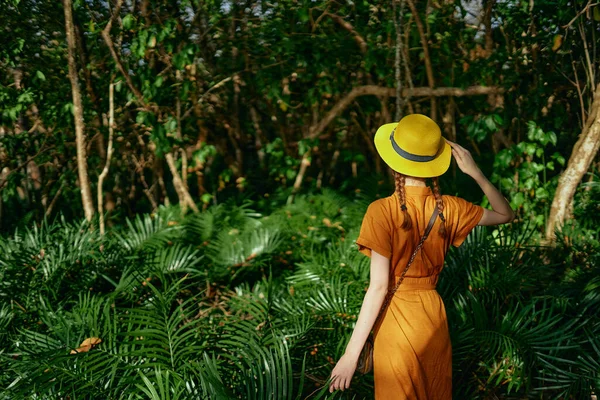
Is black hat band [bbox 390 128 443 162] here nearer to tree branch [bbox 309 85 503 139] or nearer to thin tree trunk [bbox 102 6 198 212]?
tree branch [bbox 309 85 503 139]

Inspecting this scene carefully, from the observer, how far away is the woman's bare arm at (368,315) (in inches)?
70.2

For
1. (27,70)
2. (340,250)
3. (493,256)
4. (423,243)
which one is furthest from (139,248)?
(423,243)

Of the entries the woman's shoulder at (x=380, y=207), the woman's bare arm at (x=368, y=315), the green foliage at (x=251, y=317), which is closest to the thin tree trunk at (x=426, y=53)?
the green foliage at (x=251, y=317)

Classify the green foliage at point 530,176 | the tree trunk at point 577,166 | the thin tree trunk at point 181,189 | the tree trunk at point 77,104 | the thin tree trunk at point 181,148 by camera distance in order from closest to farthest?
the tree trunk at point 577,166 < the tree trunk at point 77,104 < the green foliage at point 530,176 < the thin tree trunk at point 181,148 < the thin tree trunk at point 181,189

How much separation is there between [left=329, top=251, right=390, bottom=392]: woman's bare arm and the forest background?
1.16 ft

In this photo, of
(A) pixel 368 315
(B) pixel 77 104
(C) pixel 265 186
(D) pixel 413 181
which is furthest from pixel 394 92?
(A) pixel 368 315

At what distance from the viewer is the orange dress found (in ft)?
6.06

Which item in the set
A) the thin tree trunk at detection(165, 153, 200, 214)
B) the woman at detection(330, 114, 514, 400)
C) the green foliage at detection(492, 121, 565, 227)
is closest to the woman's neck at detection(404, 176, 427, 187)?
the woman at detection(330, 114, 514, 400)

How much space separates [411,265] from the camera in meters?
1.89

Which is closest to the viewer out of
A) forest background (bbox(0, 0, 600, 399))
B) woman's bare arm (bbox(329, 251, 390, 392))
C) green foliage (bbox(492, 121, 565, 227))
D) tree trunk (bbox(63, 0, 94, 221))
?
woman's bare arm (bbox(329, 251, 390, 392))

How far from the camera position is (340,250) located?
4016 mm

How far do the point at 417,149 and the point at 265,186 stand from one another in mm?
4994

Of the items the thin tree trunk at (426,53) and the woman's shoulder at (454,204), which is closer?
the woman's shoulder at (454,204)

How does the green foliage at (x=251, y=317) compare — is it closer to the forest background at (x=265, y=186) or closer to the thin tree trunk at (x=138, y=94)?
the forest background at (x=265, y=186)
